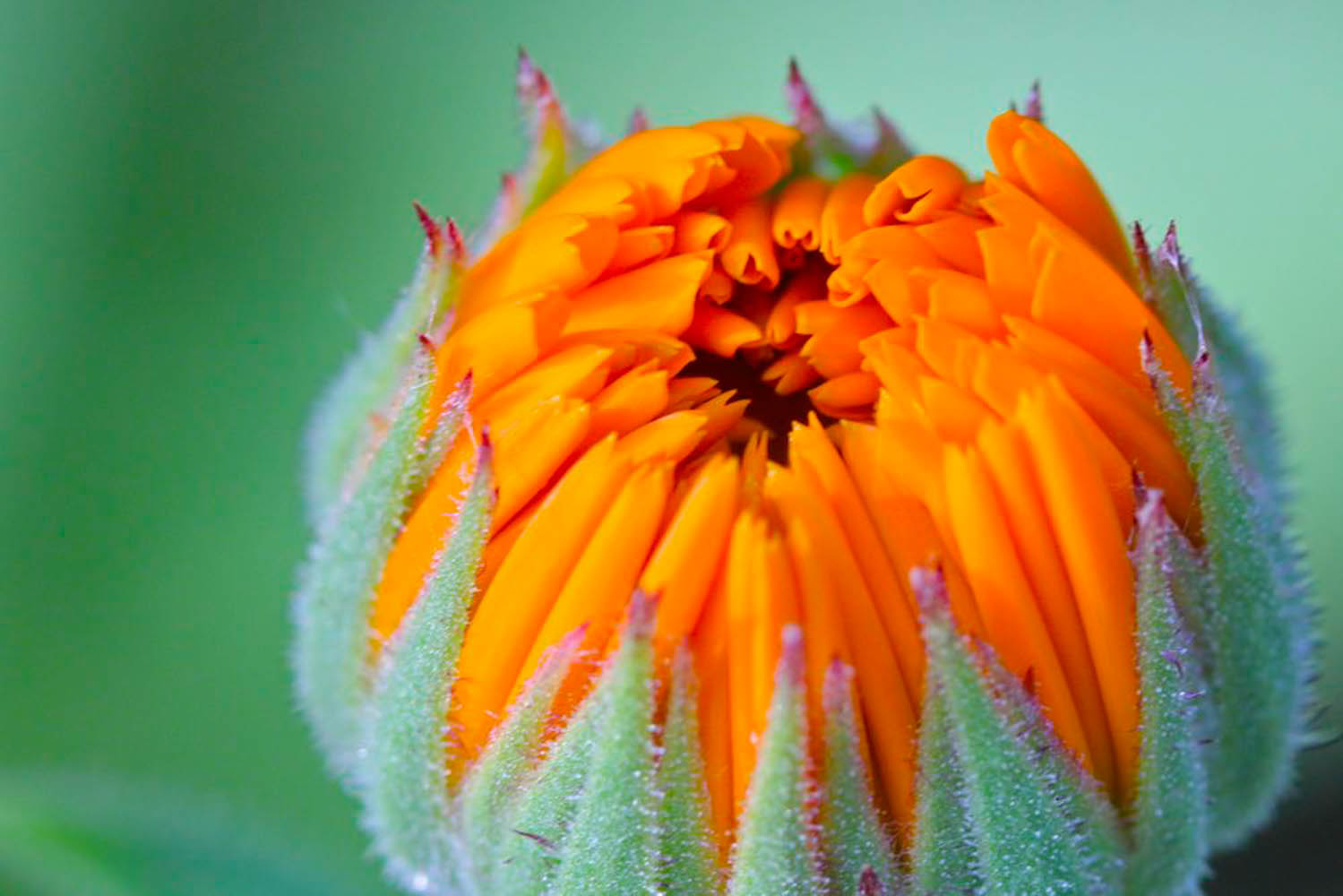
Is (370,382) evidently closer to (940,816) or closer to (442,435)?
(442,435)

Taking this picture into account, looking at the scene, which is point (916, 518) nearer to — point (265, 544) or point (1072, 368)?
point (1072, 368)

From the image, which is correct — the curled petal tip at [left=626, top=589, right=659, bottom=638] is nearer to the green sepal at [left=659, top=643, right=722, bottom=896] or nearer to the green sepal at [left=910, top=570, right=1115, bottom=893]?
the green sepal at [left=659, top=643, right=722, bottom=896]

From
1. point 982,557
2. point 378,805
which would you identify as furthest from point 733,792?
point 378,805

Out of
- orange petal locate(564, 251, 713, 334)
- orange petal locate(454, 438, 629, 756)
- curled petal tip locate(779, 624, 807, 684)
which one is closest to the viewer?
curled petal tip locate(779, 624, 807, 684)

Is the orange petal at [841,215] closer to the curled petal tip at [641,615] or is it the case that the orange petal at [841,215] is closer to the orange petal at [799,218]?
the orange petal at [799,218]

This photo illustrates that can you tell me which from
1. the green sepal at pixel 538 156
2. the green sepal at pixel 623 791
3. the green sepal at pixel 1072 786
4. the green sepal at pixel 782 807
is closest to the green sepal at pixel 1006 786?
the green sepal at pixel 1072 786

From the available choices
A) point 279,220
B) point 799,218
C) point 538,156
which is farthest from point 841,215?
point 279,220

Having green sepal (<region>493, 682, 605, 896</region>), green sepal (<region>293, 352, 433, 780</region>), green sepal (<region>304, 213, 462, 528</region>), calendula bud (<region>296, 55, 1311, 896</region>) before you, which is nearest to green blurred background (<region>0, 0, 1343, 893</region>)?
green sepal (<region>304, 213, 462, 528</region>)

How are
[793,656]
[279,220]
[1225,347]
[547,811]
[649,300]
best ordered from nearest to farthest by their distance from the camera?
1. [793,656]
2. [547,811]
3. [649,300]
4. [1225,347]
5. [279,220]
